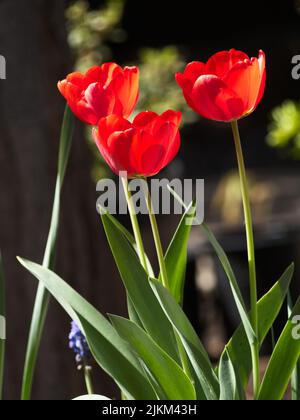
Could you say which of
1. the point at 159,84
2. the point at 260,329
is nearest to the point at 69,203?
the point at 260,329

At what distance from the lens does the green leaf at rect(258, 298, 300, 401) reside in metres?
1.11

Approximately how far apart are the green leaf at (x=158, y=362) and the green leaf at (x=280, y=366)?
86mm

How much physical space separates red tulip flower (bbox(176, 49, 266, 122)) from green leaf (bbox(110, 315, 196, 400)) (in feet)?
0.80

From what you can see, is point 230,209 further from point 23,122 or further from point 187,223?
point 187,223

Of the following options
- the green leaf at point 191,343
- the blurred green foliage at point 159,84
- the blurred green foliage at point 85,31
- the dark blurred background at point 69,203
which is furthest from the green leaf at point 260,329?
the blurred green foliage at point 159,84

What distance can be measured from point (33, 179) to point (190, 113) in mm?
2536

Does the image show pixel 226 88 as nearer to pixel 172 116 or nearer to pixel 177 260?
pixel 172 116

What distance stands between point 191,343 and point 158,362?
0.13 feet

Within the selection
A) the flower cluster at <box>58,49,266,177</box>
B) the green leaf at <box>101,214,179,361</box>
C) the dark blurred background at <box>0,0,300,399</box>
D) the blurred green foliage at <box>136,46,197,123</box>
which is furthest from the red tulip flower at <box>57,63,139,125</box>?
the blurred green foliage at <box>136,46,197,123</box>

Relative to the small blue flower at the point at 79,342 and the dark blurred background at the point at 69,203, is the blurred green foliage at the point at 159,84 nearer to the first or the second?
the dark blurred background at the point at 69,203

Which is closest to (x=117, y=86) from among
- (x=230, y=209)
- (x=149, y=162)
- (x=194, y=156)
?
(x=149, y=162)

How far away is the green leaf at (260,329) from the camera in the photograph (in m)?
1.19

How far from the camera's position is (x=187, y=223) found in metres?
1.20

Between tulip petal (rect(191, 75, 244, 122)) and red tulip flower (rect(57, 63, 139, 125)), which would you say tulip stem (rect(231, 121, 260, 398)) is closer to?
tulip petal (rect(191, 75, 244, 122))
